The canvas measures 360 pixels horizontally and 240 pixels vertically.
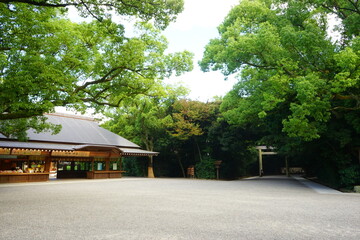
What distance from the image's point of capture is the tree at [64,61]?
877 centimetres

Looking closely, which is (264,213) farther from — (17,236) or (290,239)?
(17,236)

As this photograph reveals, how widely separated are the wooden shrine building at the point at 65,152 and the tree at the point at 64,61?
15.4 ft

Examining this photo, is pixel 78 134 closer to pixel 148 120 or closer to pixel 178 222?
pixel 148 120

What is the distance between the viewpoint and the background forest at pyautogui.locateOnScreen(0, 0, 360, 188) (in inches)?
349

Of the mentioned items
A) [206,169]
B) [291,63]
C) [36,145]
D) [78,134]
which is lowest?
[206,169]

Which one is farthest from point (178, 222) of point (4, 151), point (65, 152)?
point (65, 152)

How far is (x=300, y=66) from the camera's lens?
40.7 feet

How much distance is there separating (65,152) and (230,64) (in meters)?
13.3

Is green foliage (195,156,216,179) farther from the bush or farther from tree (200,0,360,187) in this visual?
the bush

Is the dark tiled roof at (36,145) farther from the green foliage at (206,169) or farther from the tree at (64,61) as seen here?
the green foliage at (206,169)

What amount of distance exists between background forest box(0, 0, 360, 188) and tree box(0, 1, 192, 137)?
4cm

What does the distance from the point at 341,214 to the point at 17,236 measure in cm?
671

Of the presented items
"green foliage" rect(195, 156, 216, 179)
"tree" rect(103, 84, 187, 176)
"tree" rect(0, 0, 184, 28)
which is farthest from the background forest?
"tree" rect(103, 84, 187, 176)

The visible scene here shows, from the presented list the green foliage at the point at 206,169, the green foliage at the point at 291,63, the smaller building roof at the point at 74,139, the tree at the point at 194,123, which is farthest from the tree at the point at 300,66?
the smaller building roof at the point at 74,139
